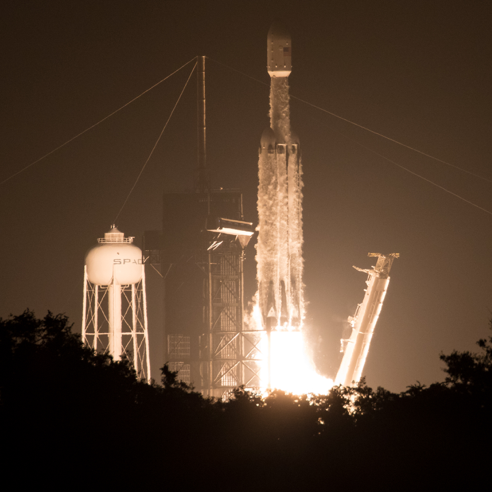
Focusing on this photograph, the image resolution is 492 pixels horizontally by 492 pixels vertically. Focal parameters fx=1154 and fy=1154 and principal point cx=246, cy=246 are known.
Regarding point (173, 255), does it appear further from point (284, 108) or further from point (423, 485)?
point (423, 485)

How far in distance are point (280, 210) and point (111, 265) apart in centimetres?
1182

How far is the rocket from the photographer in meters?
73.8

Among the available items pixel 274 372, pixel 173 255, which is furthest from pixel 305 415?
pixel 173 255

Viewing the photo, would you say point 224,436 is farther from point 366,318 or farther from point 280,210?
point 280,210

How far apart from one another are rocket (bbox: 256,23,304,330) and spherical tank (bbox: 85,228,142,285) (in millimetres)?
8585

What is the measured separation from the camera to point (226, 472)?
3853 centimetres

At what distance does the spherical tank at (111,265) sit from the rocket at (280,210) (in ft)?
28.2

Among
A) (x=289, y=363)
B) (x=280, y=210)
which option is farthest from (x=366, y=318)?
(x=280, y=210)

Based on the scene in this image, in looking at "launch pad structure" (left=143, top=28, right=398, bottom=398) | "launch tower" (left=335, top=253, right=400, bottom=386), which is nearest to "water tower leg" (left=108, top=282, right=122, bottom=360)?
"launch pad structure" (left=143, top=28, right=398, bottom=398)

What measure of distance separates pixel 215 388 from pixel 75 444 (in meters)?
39.3

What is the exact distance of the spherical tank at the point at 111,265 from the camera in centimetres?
7656

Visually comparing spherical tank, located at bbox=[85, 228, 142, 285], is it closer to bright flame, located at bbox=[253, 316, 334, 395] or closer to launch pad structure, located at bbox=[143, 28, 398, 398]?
launch pad structure, located at bbox=[143, 28, 398, 398]

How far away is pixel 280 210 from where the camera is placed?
7556 centimetres

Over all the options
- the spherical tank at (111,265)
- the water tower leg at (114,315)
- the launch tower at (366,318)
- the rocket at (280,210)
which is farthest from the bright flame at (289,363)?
the spherical tank at (111,265)
